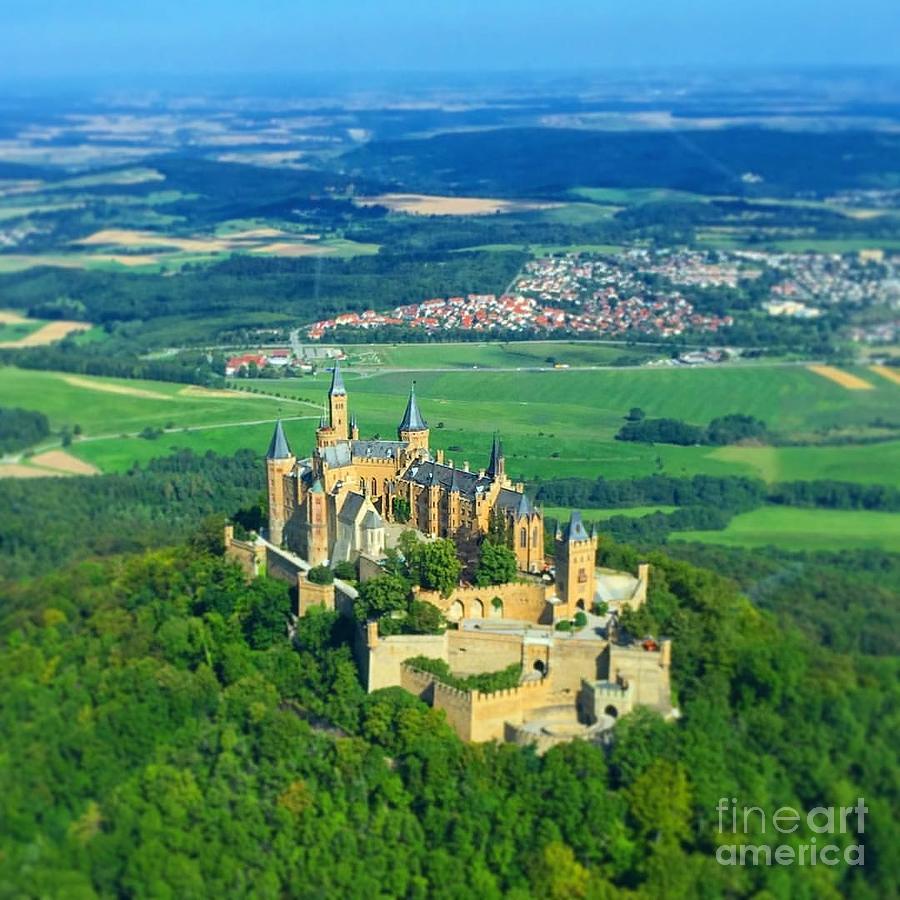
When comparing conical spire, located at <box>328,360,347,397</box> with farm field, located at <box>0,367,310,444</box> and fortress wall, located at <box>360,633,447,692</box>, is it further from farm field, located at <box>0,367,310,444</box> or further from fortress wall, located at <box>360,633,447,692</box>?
farm field, located at <box>0,367,310,444</box>

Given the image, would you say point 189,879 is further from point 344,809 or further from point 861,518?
point 861,518

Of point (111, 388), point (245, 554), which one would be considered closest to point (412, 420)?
point (245, 554)

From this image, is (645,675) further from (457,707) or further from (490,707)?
(457,707)

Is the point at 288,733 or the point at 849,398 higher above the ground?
the point at 849,398

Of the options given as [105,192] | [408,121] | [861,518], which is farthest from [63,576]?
[408,121]

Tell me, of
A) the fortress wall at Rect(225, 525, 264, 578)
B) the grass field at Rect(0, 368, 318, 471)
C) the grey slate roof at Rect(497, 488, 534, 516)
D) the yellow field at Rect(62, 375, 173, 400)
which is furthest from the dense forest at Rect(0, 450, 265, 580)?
the grey slate roof at Rect(497, 488, 534, 516)

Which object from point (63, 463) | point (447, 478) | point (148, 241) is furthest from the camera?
point (148, 241)
